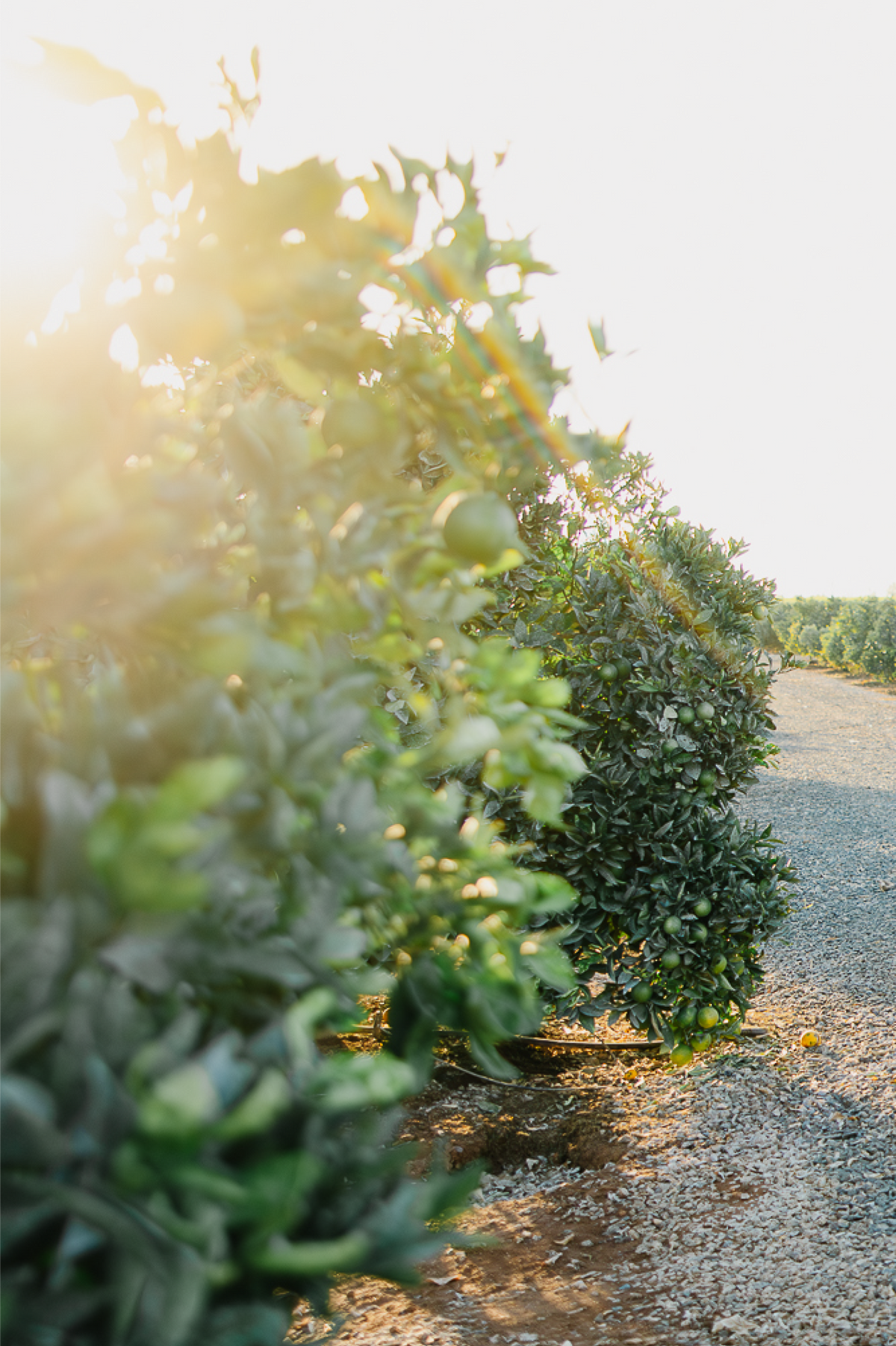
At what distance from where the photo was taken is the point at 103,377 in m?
0.95

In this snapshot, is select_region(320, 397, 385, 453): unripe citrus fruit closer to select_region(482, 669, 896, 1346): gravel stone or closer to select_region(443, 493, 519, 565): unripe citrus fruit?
select_region(443, 493, 519, 565): unripe citrus fruit

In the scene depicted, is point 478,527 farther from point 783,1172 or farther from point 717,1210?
point 783,1172

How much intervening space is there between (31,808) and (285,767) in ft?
0.85

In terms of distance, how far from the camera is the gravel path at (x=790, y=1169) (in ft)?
9.72

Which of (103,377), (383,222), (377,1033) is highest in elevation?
(383,222)

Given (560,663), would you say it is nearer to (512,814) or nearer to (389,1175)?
(512,814)

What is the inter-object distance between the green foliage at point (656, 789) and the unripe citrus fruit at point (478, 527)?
3.35 meters

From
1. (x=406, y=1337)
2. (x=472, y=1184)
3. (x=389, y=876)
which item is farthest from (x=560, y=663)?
(x=472, y=1184)

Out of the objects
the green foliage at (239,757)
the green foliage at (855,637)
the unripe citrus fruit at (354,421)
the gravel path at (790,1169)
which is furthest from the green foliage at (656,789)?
the green foliage at (855,637)

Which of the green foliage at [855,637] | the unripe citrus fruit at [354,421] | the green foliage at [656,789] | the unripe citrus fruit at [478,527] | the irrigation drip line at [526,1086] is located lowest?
the irrigation drip line at [526,1086]

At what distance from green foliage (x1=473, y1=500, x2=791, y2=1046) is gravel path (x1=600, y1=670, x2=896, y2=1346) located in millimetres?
450

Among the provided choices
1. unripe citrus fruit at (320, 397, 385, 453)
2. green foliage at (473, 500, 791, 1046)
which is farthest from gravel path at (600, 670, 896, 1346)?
unripe citrus fruit at (320, 397, 385, 453)

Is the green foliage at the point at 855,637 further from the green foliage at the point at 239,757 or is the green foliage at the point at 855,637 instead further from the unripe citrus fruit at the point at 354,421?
the unripe citrus fruit at the point at 354,421

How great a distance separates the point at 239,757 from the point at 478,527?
1.37 feet
